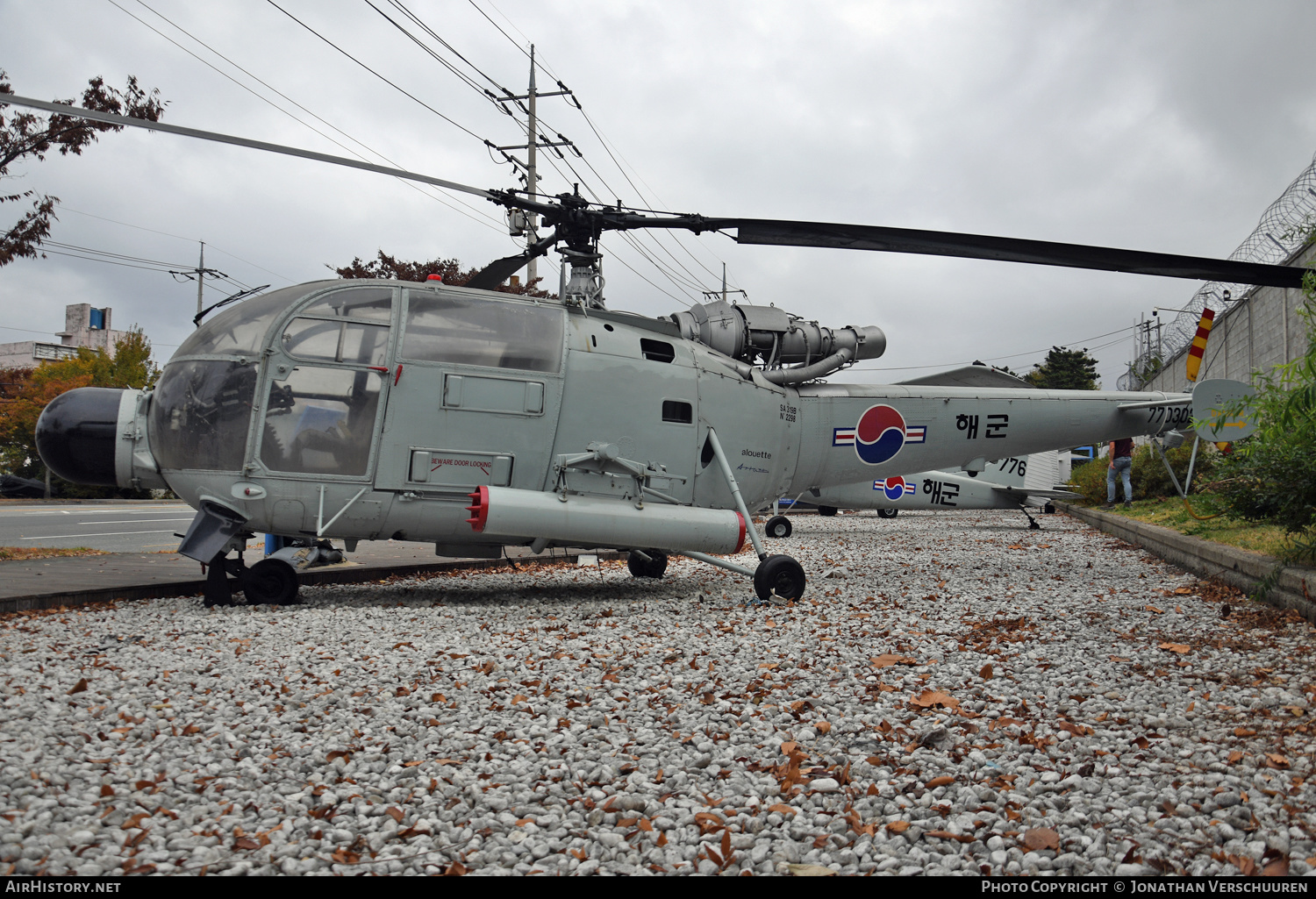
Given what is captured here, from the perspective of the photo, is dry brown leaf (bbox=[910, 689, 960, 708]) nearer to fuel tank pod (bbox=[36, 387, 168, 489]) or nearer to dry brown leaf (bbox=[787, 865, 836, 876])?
dry brown leaf (bbox=[787, 865, 836, 876])

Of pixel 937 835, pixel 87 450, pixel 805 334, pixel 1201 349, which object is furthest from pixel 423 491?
pixel 1201 349

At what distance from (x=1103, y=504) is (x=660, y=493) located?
14.3m

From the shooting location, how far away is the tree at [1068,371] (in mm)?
51938

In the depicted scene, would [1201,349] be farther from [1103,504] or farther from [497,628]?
[1103,504]

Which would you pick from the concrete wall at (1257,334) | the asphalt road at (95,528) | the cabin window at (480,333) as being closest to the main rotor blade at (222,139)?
the cabin window at (480,333)

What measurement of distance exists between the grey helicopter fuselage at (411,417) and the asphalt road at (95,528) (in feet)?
21.4

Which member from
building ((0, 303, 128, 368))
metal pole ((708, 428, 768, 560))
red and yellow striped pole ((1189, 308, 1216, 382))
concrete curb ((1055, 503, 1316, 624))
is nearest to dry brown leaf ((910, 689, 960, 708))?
metal pole ((708, 428, 768, 560))

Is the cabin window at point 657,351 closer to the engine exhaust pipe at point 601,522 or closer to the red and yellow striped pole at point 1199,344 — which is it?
the engine exhaust pipe at point 601,522

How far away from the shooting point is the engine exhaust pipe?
5918 mm

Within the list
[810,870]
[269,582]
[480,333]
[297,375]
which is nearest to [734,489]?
[480,333]

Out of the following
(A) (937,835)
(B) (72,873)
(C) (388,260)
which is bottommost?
(B) (72,873)

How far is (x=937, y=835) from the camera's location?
2.22 m

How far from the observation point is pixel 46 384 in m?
31.0

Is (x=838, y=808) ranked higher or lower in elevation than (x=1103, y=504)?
lower
